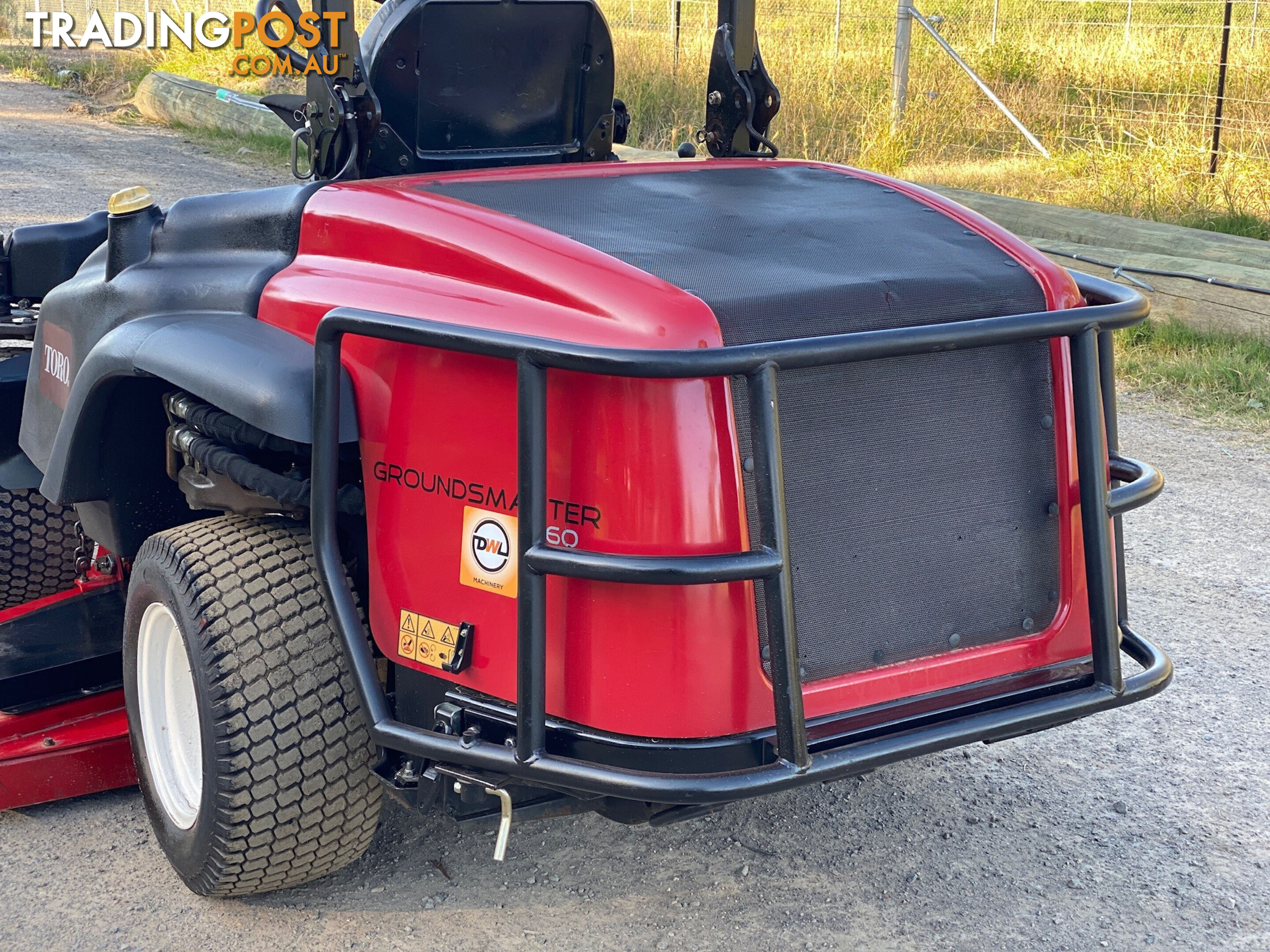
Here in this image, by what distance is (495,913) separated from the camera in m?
2.69

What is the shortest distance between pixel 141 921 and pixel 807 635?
1.42 meters

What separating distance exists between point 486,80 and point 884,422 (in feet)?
4.57

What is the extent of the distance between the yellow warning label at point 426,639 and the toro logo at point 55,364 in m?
1.14

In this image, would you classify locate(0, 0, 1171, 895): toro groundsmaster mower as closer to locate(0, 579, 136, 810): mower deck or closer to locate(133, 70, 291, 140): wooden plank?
locate(0, 579, 136, 810): mower deck

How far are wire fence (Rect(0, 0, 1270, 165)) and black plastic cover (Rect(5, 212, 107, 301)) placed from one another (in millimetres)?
7541

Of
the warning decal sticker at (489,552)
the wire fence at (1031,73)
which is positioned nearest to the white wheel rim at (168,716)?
the warning decal sticker at (489,552)

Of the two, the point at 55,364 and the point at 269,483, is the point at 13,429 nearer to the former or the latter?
the point at 55,364

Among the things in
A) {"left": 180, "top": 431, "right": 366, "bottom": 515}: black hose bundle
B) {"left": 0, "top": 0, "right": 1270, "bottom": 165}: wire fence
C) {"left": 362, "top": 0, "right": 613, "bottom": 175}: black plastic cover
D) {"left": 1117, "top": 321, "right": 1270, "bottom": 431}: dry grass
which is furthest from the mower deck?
{"left": 0, "top": 0, "right": 1270, "bottom": 165}: wire fence

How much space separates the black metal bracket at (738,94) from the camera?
11.2 ft

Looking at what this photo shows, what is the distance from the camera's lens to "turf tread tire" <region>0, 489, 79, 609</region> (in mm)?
3762

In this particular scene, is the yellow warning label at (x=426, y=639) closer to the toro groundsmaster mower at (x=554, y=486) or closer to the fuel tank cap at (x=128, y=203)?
the toro groundsmaster mower at (x=554, y=486)

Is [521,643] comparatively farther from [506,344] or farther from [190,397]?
[190,397]

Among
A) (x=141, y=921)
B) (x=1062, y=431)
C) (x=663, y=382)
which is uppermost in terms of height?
(x=663, y=382)

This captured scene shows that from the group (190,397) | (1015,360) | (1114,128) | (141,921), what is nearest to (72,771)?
(141,921)
